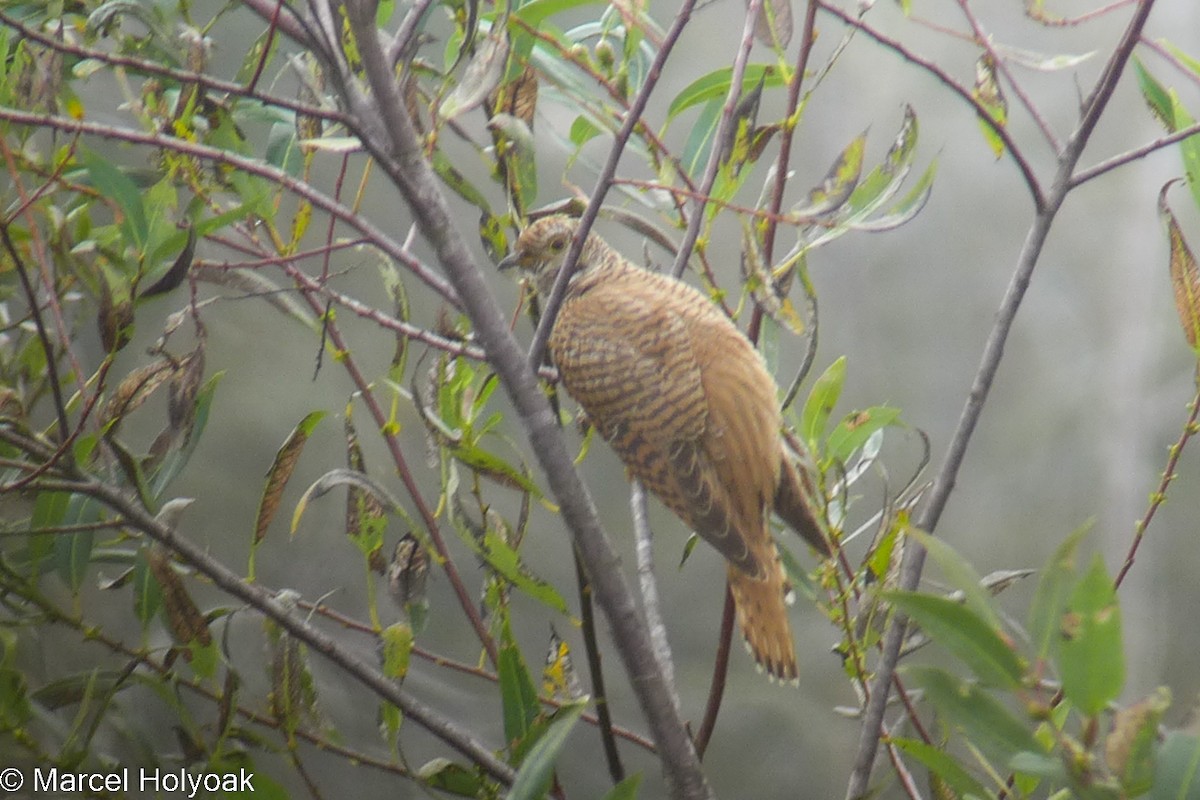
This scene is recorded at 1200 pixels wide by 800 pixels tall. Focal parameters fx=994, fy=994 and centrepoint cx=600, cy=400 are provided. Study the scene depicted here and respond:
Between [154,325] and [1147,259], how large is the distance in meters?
1.32

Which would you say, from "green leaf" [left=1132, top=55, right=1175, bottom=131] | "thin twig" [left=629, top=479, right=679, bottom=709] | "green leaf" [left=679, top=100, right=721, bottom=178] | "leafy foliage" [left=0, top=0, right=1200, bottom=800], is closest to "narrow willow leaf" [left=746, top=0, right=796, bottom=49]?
"leafy foliage" [left=0, top=0, right=1200, bottom=800]

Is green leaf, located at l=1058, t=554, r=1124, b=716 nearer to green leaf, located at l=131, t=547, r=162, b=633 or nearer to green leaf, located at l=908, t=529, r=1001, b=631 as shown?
green leaf, located at l=908, t=529, r=1001, b=631

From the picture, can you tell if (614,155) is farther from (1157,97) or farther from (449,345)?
(1157,97)

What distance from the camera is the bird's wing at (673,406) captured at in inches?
26.5

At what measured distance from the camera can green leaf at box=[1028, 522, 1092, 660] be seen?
0.36m

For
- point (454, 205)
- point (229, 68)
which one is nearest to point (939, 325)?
point (454, 205)

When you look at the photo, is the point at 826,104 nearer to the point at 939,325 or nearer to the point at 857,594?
the point at 939,325

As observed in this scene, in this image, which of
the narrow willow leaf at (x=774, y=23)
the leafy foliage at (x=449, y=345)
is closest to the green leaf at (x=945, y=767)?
the leafy foliage at (x=449, y=345)

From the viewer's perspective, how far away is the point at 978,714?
41 centimetres

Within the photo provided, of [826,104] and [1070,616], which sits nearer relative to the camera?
[1070,616]

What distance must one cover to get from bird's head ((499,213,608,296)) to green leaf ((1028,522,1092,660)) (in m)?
0.41

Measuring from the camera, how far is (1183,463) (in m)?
1.31

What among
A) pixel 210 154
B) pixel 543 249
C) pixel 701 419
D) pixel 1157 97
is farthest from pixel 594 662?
pixel 1157 97

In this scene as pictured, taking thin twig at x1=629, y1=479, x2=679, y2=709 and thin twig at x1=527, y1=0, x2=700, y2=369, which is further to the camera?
thin twig at x1=629, y1=479, x2=679, y2=709
